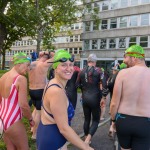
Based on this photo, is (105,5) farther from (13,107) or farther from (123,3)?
(13,107)

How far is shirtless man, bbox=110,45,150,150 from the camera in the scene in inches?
135

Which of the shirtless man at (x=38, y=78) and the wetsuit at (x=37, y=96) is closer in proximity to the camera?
the shirtless man at (x=38, y=78)

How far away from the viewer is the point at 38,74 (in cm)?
615

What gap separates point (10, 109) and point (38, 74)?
A: 2.73 m

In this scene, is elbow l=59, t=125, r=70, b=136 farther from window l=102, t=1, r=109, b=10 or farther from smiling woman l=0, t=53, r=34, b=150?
window l=102, t=1, r=109, b=10

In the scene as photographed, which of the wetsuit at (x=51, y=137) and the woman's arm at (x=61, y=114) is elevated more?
the woman's arm at (x=61, y=114)

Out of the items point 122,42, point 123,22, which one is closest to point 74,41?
point 123,22

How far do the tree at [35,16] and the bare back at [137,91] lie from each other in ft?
82.9

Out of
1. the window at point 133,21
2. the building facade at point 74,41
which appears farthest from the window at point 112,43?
the building facade at point 74,41

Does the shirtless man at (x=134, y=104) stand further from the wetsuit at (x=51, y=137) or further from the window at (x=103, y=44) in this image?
the window at (x=103, y=44)

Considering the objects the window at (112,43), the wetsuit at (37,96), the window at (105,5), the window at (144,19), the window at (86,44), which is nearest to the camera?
the wetsuit at (37,96)

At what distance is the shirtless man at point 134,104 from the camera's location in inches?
135

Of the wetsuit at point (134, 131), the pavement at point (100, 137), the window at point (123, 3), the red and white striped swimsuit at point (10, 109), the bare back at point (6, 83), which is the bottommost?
the pavement at point (100, 137)

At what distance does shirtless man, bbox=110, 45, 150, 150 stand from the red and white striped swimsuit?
1343 mm
